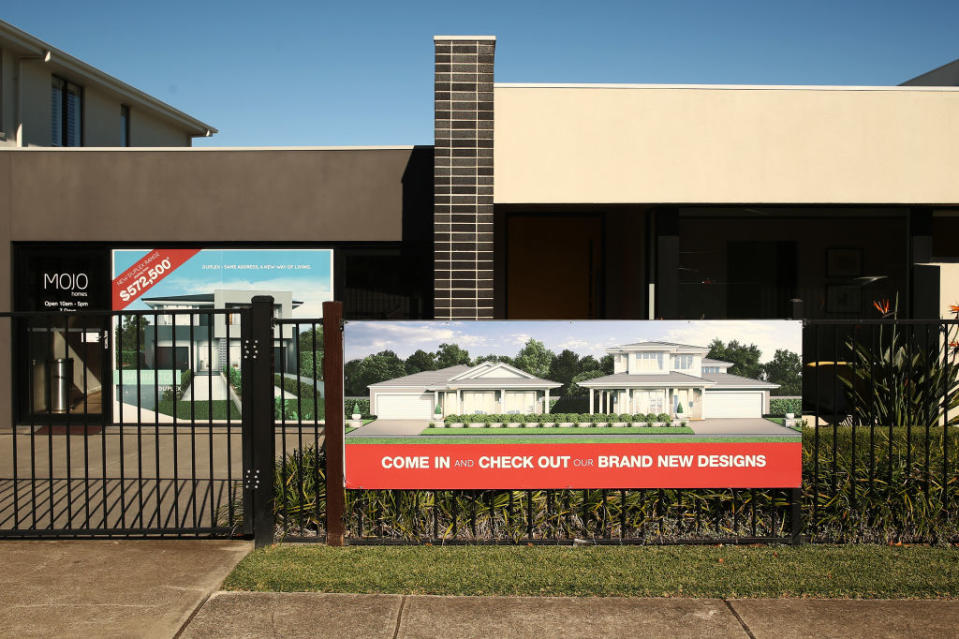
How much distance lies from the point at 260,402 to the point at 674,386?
3.05 meters

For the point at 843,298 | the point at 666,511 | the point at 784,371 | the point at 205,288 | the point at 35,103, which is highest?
the point at 35,103

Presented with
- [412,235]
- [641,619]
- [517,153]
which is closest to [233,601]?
[641,619]

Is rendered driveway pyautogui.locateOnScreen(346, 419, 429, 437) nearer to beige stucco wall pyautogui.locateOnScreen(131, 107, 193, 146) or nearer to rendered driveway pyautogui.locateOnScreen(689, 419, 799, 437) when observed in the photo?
rendered driveway pyautogui.locateOnScreen(689, 419, 799, 437)

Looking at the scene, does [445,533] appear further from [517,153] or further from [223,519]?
[517,153]

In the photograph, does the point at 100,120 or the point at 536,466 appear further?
the point at 100,120

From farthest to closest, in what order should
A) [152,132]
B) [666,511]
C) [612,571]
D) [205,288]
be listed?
[152,132] < [205,288] < [666,511] < [612,571]

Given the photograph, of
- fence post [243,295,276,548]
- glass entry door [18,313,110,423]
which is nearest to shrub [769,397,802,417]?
fence post [243,295,276,548]

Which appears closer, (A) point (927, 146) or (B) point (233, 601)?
(B) point (233, 601)

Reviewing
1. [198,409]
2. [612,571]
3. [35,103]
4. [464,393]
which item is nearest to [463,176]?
[464,393]

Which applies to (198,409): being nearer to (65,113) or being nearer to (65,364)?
(65,364)

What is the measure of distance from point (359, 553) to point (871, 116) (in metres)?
7.74

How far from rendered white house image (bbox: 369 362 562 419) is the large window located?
12168mm

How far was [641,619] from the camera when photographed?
448cm

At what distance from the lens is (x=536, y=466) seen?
573 cm
